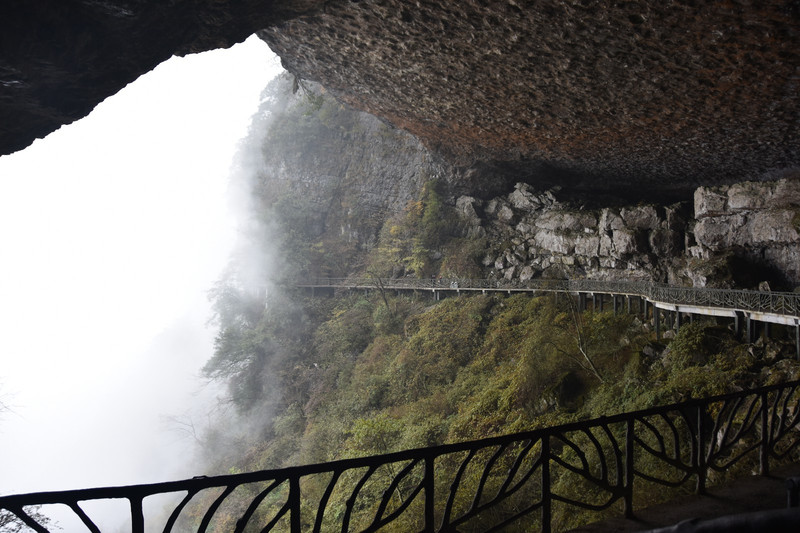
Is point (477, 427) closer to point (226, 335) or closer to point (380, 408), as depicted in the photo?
point (380, 408)

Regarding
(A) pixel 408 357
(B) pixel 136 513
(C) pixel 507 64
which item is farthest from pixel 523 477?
(A) pixel 408 357

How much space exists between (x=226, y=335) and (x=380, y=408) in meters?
10.8

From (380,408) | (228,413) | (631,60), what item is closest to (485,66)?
(631,60)

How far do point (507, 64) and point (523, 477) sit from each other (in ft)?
26.6

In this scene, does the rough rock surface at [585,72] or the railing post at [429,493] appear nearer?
the railing post at [429,493]

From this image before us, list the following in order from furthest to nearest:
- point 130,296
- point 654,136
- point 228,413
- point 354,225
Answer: point 130,296 → point 354,225 → point 228,413 → point 654,136

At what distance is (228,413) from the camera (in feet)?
78.3

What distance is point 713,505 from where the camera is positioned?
3047 mm

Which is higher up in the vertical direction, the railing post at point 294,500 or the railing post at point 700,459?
the railing post at point 294,500

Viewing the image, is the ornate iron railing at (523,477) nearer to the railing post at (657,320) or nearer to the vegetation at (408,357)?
the vegetation at (408,357)

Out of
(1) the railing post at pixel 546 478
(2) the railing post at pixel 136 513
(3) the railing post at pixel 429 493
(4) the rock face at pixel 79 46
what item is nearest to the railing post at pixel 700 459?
(1) the railing post at pixel 546 478

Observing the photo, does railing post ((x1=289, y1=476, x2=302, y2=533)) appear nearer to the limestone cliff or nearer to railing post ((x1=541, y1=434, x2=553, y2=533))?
railing post ((x1=541, y1=434, x2=553, y2=533))

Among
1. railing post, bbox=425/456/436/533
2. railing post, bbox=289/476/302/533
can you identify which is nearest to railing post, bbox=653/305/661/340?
railing post, bbox=425/456/436/533

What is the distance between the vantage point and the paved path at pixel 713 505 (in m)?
2.81
